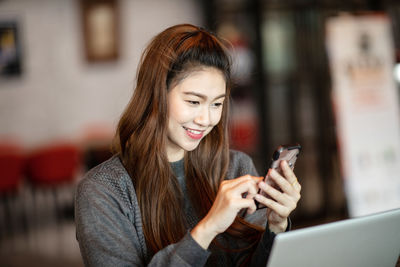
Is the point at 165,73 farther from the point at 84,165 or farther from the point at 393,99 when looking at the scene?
the point at 84,165

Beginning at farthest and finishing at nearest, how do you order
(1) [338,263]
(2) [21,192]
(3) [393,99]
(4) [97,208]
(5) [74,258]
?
(2) [21,192]
(5) [74,258]
(3) [393,99]
(4) [97,208]
(1) [338,263]

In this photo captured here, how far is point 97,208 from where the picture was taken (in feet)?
4.32

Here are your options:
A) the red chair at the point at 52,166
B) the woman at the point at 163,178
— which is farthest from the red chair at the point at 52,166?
the woman at the point at 163,178

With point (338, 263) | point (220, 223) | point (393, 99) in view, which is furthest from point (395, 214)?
point (393, 99)

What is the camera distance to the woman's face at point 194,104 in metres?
1.39

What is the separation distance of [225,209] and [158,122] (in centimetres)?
39

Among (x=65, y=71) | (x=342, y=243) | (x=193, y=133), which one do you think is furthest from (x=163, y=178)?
(x=65, y=71)

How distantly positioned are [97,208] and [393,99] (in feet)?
9.59

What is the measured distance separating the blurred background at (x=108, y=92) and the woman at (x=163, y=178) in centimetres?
166

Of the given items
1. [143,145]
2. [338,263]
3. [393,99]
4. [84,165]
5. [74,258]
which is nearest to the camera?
[338,263]

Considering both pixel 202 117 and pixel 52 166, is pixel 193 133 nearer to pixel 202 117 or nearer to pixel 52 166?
pixel 202 117

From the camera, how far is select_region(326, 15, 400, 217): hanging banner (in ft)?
11.2

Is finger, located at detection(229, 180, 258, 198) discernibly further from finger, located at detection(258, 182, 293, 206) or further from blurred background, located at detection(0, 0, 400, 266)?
blurred background, located at detection(0, 0, 400, 266)

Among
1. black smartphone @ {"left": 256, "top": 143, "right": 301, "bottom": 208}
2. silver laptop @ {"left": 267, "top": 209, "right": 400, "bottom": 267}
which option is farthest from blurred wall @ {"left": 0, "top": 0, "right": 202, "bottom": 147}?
silver laptop @ {"left": 267, "top": 209, "right": 400, "bottom": 267}
